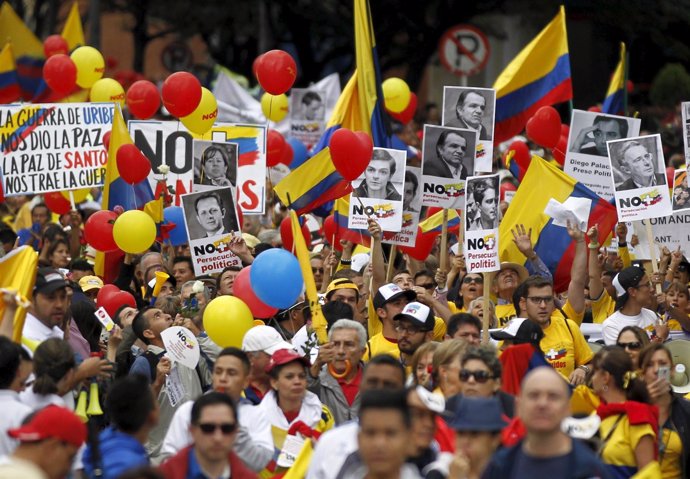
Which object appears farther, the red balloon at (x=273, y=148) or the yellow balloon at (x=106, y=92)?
the yellow balloon at (x=106, y=92)

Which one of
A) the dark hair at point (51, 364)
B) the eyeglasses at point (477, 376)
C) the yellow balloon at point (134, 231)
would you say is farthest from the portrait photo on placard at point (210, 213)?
the eyeglasses at point (477, 376)

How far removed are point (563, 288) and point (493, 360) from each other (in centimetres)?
483

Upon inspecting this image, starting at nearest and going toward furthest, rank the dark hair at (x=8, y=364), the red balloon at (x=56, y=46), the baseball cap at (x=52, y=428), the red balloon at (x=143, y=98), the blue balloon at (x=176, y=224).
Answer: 1. the baseball cap at (x=52, y=428)
2. the dark hair at (x=8, y=364)
3. the blue balloon at (x=176, y=224)
4. the red balloon at (x=143, y=98)
5. the red balloon at (x=56, y=46)

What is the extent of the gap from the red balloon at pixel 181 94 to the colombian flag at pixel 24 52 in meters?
8.52

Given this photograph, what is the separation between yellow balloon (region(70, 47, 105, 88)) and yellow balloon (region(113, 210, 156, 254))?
4833 millimetres

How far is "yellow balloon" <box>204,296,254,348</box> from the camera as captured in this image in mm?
9211

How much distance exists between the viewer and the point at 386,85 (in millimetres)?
17844

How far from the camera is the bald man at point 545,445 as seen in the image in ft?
20.3

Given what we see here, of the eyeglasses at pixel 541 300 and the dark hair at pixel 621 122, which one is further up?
the dark hair at pixel 621 122

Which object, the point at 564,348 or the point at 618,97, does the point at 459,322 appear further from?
the point at 618,97

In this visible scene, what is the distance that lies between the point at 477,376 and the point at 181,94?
22.0ft

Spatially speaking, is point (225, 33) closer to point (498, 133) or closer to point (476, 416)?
point (498, 133)

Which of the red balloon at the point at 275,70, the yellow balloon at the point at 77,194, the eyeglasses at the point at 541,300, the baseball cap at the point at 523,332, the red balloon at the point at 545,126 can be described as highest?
the red balloon at the point at 275,70

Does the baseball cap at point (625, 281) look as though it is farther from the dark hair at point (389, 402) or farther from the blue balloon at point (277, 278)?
the dark hair at point (389, 402)
